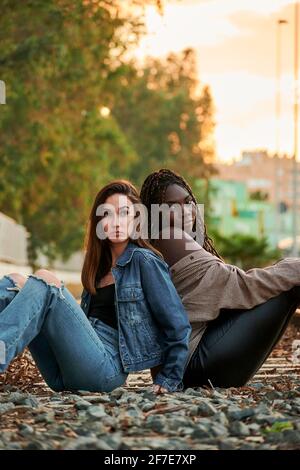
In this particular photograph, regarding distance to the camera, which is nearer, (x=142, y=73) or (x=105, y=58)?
(x=105, y=58)

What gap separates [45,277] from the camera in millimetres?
6512

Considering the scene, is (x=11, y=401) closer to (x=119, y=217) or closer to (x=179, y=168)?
(x=119, y=217)

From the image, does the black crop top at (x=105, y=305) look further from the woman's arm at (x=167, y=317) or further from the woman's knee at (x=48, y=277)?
the woman's knee at (x=48, y=277)

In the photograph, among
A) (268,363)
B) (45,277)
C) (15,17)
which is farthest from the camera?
(15,17)

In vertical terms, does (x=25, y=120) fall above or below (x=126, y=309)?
above

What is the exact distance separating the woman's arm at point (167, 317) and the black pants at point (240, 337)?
279 mm

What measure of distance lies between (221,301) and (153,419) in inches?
54.8

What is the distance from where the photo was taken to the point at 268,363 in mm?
9820

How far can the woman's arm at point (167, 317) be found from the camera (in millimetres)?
6684

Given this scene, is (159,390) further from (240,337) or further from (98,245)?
(98,245)

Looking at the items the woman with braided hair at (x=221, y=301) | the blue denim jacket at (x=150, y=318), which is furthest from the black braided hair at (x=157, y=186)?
the blue denim jacket at (x=150, y=318)

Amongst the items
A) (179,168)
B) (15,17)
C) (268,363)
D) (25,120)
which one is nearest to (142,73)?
(179,168)

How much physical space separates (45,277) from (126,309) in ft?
1.71
